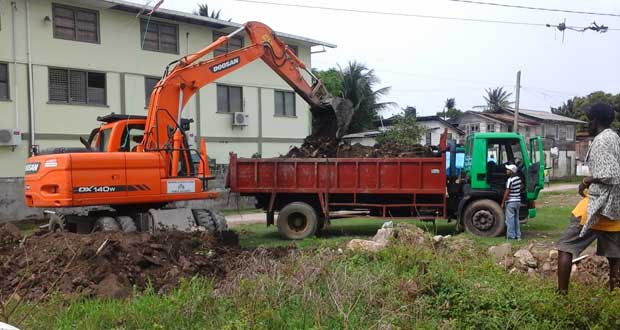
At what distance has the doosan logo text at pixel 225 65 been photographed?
39.9ft

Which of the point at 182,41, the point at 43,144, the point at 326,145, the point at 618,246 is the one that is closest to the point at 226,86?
the point at 182,41

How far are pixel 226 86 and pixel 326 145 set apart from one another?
12.3 m

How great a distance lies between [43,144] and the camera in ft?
63.6

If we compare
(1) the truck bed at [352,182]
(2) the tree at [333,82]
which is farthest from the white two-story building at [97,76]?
(2) the tree at [333,82]

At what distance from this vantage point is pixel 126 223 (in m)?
10.2

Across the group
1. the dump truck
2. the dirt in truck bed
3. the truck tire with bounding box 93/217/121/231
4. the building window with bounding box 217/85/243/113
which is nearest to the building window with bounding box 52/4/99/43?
the building window with bounding box 217/85/243/113

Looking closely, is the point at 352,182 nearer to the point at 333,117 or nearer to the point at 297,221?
the point at 297,221

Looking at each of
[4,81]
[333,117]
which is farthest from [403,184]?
[4,81]

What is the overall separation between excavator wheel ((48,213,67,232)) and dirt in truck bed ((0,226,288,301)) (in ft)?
4.55

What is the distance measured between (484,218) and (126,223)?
765 cm

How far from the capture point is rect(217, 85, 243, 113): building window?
24719 millimetres

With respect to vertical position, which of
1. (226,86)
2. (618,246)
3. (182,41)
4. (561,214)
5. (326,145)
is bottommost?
(561,214)

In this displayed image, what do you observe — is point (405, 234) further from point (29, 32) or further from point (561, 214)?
point (29, 32)

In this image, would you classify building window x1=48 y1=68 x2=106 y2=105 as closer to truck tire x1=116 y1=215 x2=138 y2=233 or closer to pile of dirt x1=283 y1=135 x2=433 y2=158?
pile of dirt x1=283 y1=135 x2=433 y2=158
